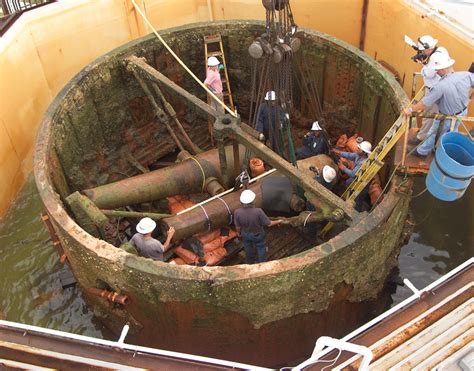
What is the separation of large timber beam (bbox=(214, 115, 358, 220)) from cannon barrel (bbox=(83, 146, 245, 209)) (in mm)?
1069

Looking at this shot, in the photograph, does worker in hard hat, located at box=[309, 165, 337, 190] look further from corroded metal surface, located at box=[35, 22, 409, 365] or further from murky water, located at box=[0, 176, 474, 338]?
murky water, located at box=[0, 176, 474, 338]

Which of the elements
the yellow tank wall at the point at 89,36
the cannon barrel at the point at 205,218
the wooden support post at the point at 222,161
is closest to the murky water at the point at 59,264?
the yellow tank wall at the point at 89,36

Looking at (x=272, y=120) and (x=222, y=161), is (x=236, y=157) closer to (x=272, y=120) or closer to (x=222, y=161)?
(x=222, y=161)

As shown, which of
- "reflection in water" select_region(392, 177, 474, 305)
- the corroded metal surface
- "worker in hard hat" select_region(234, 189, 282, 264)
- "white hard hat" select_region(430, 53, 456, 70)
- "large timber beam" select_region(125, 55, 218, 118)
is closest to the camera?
the corroded metal surface

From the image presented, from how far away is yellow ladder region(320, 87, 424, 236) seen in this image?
5.96 m

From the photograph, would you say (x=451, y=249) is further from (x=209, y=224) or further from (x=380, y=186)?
(x=209, y=224)

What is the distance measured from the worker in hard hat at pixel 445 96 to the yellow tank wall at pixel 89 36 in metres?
2.74

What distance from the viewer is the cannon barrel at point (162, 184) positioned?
7.63 meters

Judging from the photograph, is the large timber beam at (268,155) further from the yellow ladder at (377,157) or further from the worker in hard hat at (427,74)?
the worker in hard hat at (427,74)

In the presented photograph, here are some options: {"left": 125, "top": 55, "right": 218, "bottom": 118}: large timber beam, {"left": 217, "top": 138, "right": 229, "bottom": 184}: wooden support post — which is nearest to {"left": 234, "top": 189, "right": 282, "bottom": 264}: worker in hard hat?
{"left": 217, "top": 138, "right": 229, "bottom": 184}: wooden support post

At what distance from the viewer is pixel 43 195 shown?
6289 millimetres

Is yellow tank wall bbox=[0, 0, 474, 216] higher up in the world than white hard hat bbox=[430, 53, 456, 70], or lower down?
lower down

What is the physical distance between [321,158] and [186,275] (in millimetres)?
3824

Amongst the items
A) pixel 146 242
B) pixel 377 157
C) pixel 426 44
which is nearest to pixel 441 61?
pixel 426 44
